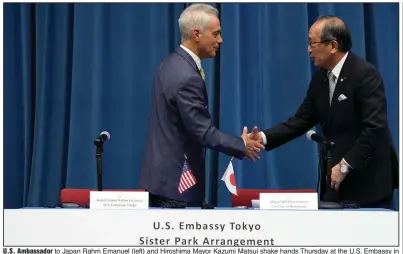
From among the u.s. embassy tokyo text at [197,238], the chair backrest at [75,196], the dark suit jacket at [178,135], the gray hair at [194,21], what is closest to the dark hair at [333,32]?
the gray hair at [194,21]

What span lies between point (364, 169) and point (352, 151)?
5.1 inches

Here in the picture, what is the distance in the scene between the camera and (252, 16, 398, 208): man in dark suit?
278 centimetres

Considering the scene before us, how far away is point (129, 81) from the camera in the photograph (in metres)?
4.12

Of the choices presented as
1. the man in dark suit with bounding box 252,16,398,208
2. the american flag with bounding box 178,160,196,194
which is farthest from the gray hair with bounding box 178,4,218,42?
the american flag with bounding box 178,160,196,194

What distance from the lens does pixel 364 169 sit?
2.84 metres

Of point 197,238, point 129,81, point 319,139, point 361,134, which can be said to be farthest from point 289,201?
point 129,81

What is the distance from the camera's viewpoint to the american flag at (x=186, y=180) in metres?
2.61

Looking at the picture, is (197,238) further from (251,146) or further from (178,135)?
(251,146)

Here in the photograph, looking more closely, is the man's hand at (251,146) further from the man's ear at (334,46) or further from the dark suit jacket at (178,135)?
the man's ear at (334,46)

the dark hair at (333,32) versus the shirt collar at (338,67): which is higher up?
the dark hair at (333,32)

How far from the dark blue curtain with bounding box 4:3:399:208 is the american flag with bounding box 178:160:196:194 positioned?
1.38 m

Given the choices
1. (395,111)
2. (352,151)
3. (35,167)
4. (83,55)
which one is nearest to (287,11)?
(395,111)

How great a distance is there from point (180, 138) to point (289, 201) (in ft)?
2.12

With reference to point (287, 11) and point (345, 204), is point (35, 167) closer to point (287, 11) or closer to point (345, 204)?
point (287, 11)
